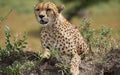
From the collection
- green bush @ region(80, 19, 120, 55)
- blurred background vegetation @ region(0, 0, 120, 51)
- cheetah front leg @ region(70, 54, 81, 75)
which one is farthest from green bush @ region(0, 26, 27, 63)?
blurred background vegetation @ region(0, 0, 120, 51)

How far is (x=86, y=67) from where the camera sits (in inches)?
294

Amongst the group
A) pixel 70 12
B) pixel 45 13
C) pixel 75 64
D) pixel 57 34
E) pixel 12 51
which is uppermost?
pixel 70 12

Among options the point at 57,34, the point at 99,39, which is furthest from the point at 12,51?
the point at 99,39

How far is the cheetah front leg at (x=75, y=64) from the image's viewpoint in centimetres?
730

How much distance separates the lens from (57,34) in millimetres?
7723

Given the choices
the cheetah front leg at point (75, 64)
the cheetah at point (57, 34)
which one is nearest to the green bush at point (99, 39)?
the cheetah at point (57, 34)

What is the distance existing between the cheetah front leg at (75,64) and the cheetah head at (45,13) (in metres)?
0.52

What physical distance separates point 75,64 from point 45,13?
0.71 metres

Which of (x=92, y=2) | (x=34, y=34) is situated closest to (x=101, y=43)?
(x=34, y=34)

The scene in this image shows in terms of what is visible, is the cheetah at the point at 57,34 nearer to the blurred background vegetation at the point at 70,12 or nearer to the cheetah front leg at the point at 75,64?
the cheetah front leg at the point at 75,64

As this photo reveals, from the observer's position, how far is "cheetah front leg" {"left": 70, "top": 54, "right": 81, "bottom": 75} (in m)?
7.30

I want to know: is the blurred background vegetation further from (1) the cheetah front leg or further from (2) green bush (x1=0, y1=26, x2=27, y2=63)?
(1) the cheetah front leg

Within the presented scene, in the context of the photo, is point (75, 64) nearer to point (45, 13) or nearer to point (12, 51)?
point (45, 13)

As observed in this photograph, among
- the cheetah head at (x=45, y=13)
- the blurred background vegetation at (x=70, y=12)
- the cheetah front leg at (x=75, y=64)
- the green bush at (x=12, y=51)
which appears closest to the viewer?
the cheetah front leg at (x=75, y=64)
